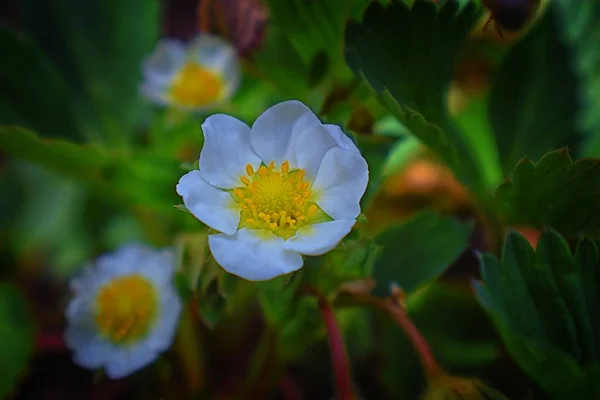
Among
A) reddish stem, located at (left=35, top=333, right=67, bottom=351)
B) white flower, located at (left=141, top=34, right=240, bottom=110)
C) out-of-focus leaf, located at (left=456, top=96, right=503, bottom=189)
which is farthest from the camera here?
out-of-focus leaf, located at (left=456, top=96, right=503, bottom=189)

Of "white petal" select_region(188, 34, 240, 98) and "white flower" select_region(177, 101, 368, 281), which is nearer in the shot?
"white flower" select_region(177, 101, 368, 281)

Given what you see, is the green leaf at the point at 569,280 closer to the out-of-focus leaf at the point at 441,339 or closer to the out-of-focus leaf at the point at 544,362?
the out-of-focus leaf at the point at 544,362

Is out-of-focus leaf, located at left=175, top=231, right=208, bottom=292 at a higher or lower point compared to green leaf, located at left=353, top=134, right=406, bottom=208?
lower

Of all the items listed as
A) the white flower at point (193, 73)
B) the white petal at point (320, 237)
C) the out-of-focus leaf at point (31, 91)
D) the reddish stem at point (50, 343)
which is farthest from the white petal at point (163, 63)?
the white petal at point (320, 237)

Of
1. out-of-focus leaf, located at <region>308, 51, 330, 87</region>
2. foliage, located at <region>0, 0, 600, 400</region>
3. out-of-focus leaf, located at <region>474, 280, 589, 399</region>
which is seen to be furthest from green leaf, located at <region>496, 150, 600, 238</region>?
out-of-focus leaf, located at <region>308, 51, 330, 87</region>

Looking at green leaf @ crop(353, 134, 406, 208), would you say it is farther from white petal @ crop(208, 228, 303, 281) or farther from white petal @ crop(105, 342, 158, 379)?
white petal @ crop(105, 342, 158, 379)

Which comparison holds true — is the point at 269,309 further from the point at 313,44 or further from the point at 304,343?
the point at 313,44

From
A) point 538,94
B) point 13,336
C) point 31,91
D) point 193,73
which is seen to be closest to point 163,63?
point 193,73

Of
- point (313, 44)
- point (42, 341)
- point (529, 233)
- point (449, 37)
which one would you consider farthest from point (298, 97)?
point (42, 341)
